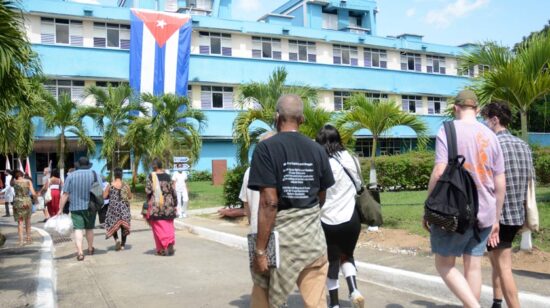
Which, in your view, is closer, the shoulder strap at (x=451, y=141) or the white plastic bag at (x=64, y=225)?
the shoulder strap at (x=451, y=141)

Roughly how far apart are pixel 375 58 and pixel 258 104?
29.0 meters

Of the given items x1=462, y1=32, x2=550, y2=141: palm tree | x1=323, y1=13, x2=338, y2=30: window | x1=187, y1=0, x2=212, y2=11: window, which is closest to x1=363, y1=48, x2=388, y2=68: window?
x1=323, y1=13, x2=338, y2=30: window

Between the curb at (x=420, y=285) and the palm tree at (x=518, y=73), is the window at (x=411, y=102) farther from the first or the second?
the curb at (x=420, y=285)

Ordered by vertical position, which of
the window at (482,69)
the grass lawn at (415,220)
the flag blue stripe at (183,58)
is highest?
the flag blue stripe at (183,58)

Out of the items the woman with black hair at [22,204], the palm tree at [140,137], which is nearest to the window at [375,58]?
the palm tree at [140,137]

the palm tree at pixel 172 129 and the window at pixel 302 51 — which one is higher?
the window at pixel 302 51

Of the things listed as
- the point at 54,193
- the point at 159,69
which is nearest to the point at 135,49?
the point at 159,69

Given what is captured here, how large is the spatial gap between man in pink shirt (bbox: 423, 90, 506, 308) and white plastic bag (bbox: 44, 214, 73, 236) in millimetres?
7136

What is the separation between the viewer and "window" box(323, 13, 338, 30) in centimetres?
4588

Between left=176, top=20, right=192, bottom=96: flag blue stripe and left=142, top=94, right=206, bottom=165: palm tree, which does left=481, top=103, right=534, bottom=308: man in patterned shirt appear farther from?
left=176, top=20, right=192, bottom=96: flag blue stripe

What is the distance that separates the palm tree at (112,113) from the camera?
2366cm

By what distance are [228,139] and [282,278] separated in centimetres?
3262

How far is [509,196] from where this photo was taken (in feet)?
15.4

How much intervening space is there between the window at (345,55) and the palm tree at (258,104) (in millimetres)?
26032
